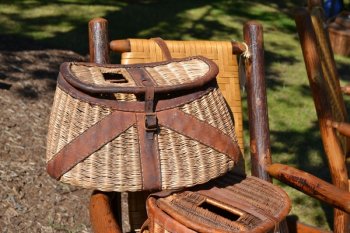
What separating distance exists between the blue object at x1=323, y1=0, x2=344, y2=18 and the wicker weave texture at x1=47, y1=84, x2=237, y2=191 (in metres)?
6.04

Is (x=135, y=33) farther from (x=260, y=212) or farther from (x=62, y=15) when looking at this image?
(x=260, y=212)

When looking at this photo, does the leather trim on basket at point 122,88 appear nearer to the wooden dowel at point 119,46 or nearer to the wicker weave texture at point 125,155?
the wicker weave texture at point 125,155

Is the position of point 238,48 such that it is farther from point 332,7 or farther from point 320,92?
point 332,7

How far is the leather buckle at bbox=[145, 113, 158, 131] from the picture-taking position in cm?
180

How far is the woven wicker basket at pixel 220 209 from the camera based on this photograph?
1715 millimetres

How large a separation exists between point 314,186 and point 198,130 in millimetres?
509

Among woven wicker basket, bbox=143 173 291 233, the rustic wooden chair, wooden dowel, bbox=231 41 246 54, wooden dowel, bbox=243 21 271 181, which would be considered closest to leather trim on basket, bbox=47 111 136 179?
woven wicker basket, bbox=143 173 291 233

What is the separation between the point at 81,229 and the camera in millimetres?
3627

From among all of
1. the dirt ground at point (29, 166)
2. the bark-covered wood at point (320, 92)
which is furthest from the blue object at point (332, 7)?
the bark-covered wood at point (320, 92)

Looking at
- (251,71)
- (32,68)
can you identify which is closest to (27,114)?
(32,68)

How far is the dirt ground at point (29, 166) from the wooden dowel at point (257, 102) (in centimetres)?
151

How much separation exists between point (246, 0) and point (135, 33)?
8.61 feet

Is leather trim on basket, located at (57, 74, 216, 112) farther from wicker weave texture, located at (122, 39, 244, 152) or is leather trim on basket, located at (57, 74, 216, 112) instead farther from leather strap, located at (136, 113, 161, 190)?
wicker weave texture, located at (122, 39, 244, 152)

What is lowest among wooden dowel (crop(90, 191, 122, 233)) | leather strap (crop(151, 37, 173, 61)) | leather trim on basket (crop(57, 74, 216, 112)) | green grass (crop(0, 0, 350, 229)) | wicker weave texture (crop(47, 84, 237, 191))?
green grass (crop(0, 0, 350, 229))
